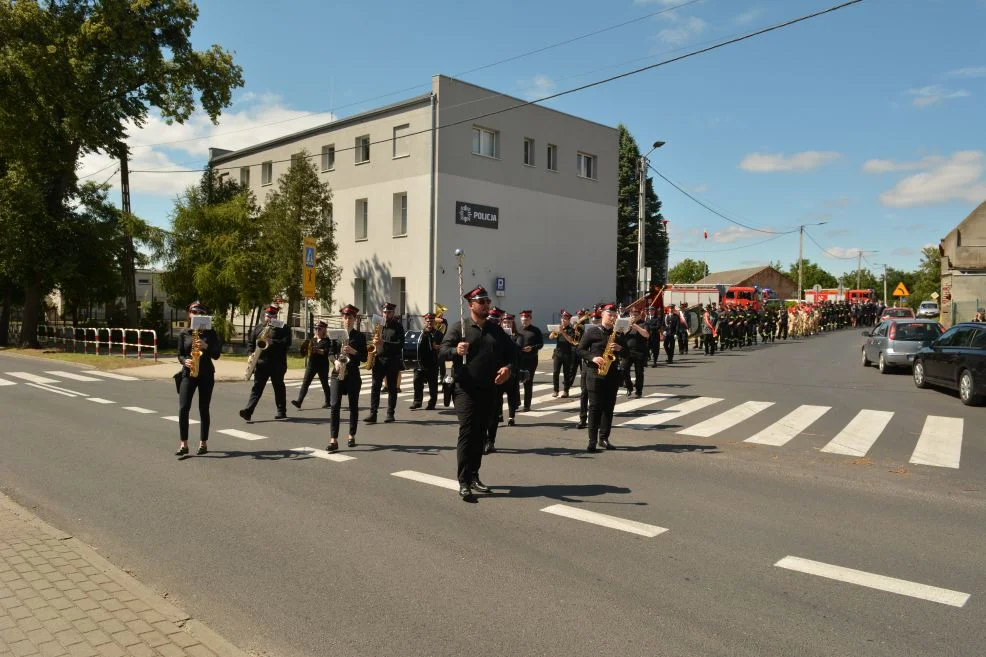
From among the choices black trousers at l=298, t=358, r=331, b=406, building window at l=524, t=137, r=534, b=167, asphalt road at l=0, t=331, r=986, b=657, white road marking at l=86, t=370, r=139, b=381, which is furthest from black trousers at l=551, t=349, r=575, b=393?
building window at l=524, t=137, r=534, b=167

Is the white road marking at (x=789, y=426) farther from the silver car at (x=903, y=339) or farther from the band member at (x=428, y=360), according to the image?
the silver car at (x=903, y=339)

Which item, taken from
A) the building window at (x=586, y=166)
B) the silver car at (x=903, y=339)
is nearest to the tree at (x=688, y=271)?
the building window at (x=586, y=166)

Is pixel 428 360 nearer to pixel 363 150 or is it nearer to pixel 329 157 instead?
pixel 363 150

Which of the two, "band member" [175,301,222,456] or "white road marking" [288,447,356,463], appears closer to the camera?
"white road marking" [288,447,356,463]

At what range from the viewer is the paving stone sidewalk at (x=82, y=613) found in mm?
3670

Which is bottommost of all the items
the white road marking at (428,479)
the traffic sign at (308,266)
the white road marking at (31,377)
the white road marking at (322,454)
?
the white road marking at (31,377)

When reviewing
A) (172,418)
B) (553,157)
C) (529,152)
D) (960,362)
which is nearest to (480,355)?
(172,418)

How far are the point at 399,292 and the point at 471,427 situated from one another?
2607 cm

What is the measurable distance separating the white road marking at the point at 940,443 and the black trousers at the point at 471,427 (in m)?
5.66

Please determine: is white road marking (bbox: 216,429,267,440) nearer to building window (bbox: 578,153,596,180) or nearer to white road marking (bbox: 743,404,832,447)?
white road marking (bbox: 743,404,832,447)

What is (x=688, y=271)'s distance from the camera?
122625 mm

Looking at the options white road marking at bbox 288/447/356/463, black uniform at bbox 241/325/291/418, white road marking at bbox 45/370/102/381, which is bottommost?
white road marking at bbox 45/370/102/381

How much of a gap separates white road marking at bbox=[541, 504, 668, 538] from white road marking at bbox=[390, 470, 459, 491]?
4.10 feet

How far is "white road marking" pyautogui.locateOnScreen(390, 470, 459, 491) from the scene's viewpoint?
7457 mm
